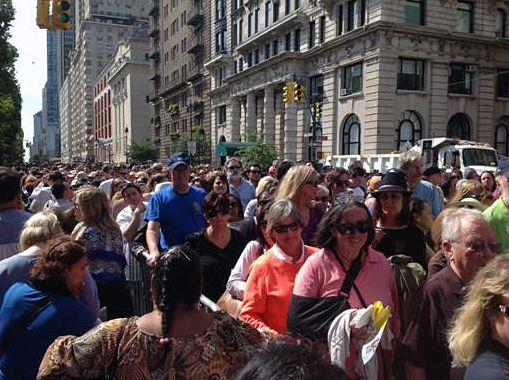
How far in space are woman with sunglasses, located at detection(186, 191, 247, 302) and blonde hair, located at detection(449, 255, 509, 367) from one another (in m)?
2.64

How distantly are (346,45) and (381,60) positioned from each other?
4046 mm

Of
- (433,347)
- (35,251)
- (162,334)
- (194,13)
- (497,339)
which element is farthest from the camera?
(194,13)

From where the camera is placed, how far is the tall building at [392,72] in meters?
32.2

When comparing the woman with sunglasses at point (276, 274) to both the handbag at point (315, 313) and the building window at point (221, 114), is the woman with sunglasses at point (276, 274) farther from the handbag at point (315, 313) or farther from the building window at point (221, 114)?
the building window at point (221, 114)

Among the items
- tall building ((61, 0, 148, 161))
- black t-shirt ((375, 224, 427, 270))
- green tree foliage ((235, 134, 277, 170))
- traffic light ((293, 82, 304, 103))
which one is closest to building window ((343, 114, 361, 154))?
green tree foliage ((235, 134, 277, 170))

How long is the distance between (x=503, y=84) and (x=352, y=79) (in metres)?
10.8

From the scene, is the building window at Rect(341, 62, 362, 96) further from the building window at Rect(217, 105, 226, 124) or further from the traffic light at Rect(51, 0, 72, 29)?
the building window at Rect(217, 105, 226, 124)

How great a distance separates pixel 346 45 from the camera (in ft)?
114

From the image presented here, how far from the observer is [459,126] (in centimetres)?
3494

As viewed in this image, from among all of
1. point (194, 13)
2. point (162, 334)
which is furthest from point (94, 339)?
point (194, 13)

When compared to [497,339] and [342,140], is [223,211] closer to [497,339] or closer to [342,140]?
[497,339]

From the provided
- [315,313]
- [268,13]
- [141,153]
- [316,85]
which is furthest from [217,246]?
[141,153]

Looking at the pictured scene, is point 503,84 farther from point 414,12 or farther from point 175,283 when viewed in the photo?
point 175,283

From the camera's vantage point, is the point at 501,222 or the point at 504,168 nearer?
the point at 501,222
